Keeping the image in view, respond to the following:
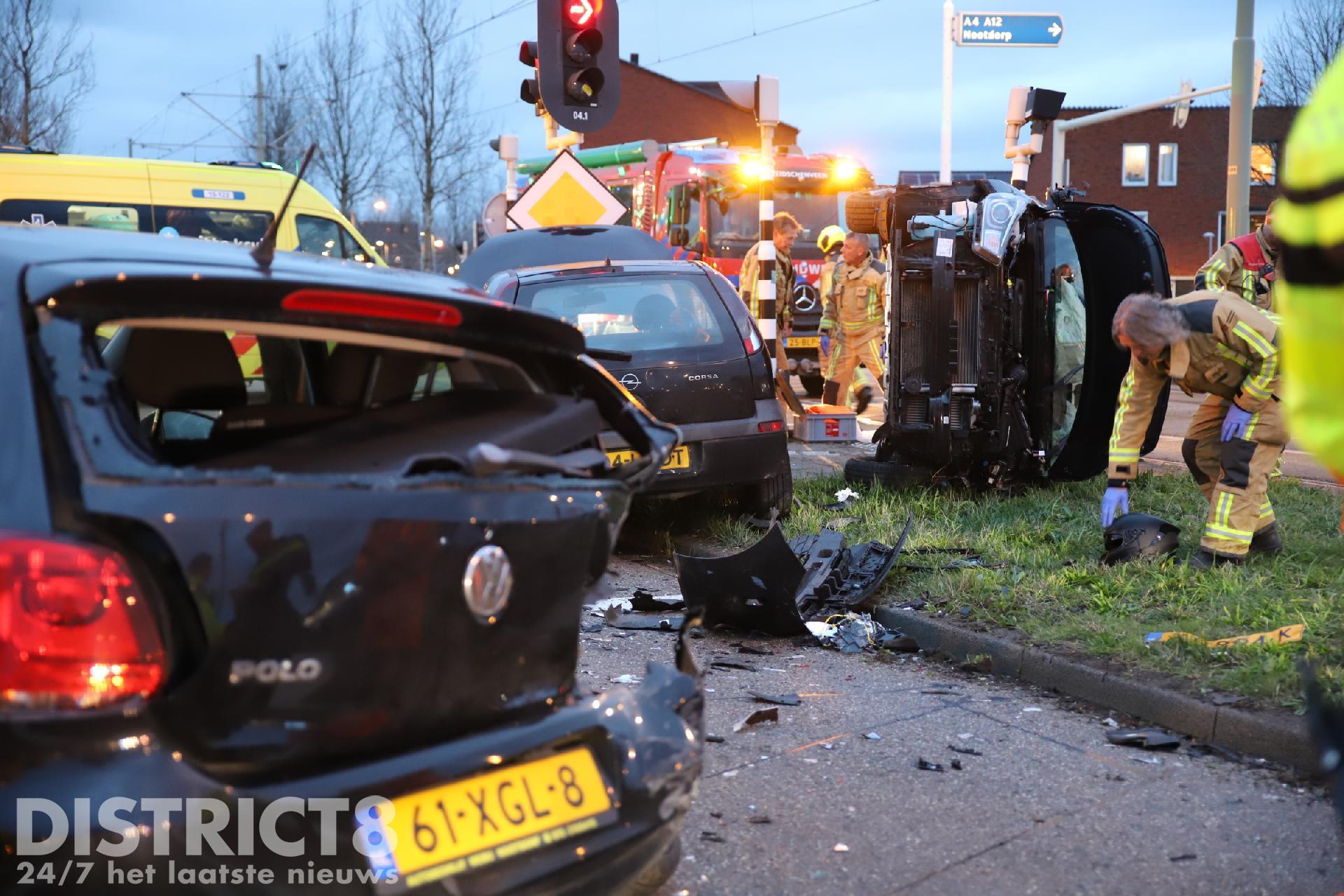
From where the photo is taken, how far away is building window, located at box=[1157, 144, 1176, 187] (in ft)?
160

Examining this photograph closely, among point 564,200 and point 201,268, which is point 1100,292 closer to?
point 564,200

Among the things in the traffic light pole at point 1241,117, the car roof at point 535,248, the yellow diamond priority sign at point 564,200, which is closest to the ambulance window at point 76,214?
the car roof at point 535,248

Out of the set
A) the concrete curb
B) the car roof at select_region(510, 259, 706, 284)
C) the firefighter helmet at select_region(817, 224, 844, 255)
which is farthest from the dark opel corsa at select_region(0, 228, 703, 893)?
the firefighter helmet at select_region(817, 224, 844, 255)

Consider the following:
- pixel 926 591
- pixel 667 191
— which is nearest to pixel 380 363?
pixel 926 591

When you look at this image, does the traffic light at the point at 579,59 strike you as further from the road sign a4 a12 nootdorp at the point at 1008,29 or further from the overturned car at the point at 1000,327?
the road sign a4 a12 nootdorp at the point at 1008,29

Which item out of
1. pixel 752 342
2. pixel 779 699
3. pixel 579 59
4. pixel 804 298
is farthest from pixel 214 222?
pixel 804 298

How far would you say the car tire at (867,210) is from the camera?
8.85 meters

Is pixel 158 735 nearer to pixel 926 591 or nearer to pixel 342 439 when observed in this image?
pixel 342 439

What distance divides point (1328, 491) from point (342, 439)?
26.2 feet

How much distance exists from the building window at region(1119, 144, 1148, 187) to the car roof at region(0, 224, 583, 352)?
1989 inches

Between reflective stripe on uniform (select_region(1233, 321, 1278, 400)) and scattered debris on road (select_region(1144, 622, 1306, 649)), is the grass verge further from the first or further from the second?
reflective stripe on uniform (select_region(1233, 321, 1278, 400))

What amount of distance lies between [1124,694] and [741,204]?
45.0 ft

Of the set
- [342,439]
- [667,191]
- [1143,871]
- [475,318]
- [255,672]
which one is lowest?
[1143,871]

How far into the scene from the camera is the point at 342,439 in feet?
7.97
